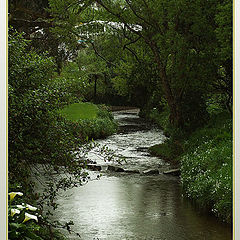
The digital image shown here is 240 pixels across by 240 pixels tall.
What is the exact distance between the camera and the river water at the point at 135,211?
3975 millimetres

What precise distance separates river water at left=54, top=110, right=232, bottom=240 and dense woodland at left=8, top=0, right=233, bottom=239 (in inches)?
9.1

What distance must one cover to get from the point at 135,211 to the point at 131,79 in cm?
486

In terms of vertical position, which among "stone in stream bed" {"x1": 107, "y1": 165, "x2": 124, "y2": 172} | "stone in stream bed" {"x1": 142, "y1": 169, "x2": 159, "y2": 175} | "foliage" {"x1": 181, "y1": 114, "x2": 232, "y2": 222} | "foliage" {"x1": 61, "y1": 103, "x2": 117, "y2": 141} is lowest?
"stone in stream bed" {"x1": 142, "y1": 169, "x2": 159, "y2": 175}

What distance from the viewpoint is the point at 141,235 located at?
3.96m

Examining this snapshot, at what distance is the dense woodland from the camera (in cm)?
322

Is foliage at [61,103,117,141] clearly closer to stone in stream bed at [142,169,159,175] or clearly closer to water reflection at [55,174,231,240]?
stone in stream bed at [142,169,159,175]

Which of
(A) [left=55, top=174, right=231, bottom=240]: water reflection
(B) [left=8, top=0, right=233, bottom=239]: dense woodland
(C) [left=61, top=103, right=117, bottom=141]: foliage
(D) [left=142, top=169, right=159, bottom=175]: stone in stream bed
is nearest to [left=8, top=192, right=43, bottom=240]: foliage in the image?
(B) [left=8, top=0, right=233, bottom=239]: dense woodland

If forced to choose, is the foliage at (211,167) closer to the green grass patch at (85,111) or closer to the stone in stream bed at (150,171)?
the stone in stream bed at (150,171)

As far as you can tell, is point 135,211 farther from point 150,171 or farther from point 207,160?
point 150,171

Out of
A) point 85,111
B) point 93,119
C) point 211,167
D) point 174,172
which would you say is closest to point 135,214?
point 211,167

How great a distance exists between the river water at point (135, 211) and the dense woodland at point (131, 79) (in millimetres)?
230

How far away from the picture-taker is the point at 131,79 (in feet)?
30.1
